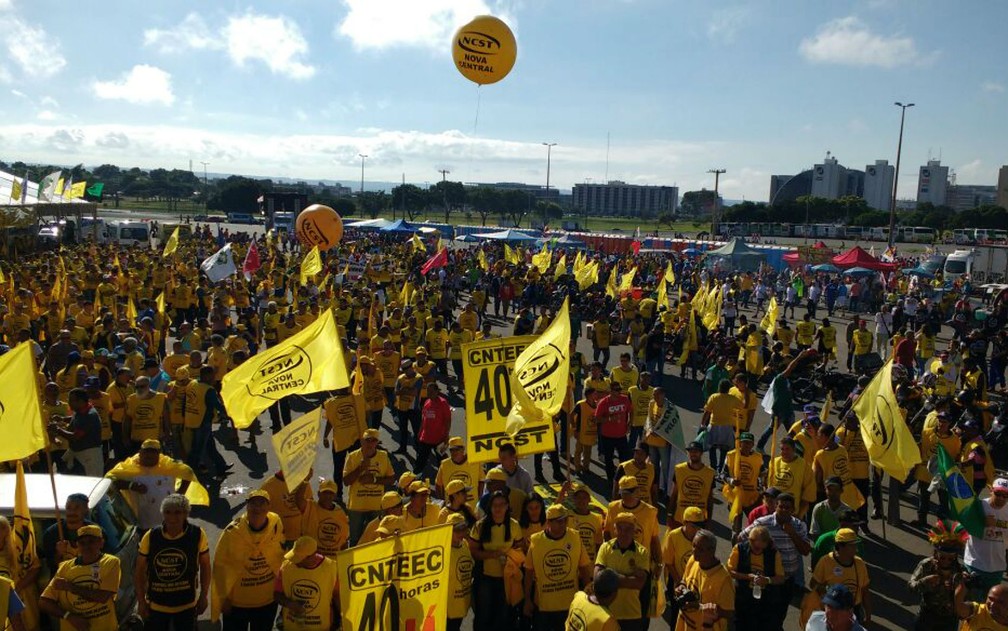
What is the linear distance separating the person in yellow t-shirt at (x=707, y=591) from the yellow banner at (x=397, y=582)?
167cm

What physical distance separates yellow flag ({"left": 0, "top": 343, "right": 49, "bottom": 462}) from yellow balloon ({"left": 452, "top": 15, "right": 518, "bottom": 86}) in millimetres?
11270

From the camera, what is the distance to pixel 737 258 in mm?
Result: 37188

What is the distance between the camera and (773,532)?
6.09 metres

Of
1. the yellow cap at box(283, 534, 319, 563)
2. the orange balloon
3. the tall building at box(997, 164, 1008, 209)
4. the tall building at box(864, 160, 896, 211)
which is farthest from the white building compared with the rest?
the yellow cap at box(283, 534, 319, 563)

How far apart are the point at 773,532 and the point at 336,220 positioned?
2020cm

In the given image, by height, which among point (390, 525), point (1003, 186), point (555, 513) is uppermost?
point (1003, 186)

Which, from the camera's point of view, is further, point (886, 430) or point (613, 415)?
point (613, 415)

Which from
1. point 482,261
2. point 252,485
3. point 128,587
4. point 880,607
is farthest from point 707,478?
point 482,261

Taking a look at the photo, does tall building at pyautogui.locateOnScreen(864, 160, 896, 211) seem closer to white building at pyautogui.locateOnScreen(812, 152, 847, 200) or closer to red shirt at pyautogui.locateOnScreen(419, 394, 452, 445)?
white building at pyautogui.locateOnScreen(812, 152, 847, 200)

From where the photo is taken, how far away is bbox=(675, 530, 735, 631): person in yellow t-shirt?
514 centimetres

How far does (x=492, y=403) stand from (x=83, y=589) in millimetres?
3451

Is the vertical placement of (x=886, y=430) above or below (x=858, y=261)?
below

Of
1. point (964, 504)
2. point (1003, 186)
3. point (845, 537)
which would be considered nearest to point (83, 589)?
point (845, 537)

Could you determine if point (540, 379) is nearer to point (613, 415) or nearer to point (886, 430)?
point (613, 415)
